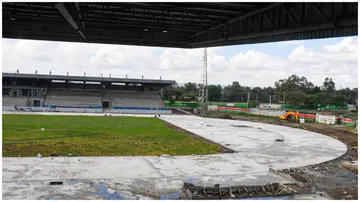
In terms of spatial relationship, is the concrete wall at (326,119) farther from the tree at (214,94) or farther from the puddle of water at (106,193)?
the tree at (214,94)

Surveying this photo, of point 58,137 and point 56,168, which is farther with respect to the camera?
point 58,137

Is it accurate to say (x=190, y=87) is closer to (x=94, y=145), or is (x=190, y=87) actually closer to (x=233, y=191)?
(x=94, y=145)

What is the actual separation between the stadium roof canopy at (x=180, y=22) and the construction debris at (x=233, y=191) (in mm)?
7185

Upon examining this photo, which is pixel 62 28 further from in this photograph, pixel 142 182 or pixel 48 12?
pixel 142 182

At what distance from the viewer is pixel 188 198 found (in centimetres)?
1318

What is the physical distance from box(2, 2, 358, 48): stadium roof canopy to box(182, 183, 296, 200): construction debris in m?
7.19

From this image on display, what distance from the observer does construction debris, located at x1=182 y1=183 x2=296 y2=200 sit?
522 inches

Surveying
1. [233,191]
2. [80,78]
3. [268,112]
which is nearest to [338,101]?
[268,112]

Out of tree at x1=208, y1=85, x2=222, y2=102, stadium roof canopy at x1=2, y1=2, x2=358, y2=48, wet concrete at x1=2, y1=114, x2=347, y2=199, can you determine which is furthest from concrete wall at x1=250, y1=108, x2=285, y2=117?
tree at x1=208, y1=85, x2=222, y2=102

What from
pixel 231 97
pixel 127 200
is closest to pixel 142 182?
pixel 127 200

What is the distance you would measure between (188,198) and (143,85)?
256ft

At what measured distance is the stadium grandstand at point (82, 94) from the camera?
76.7 meters

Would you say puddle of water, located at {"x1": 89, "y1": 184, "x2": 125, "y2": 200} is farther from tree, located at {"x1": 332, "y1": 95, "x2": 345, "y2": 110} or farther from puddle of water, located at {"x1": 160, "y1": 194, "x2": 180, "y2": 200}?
tree, located at {"x1": 332, "y1": 95, "x2": 345, "y2": 110}

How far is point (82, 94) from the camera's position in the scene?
84.3 m
